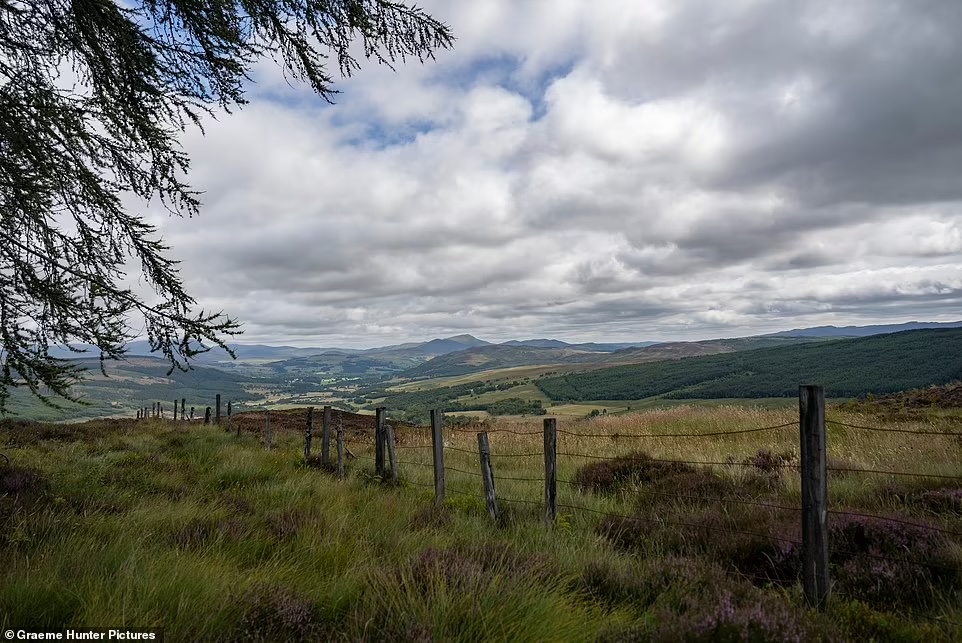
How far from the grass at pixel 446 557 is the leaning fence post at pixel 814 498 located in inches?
7.1

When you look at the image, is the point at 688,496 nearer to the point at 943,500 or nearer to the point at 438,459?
the point at 943,500

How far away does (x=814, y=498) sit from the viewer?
4543 millimetres

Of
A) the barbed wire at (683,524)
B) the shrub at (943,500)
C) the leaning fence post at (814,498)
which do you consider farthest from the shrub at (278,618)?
the shrub at (943,500)

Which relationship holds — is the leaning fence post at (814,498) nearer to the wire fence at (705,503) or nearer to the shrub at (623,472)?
the wire fence at (705,503)

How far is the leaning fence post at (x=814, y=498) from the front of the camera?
4.43m

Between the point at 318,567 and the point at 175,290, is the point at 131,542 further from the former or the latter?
the point at 175,290

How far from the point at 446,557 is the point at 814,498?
337cm

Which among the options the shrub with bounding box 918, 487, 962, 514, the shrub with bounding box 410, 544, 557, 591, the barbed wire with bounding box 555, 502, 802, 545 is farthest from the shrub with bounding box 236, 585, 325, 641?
the shrub with bounding box 918, 487, 962, 514

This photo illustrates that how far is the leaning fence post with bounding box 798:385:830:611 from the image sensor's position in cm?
443

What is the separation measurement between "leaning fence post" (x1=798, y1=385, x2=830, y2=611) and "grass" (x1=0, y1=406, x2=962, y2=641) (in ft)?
0.59

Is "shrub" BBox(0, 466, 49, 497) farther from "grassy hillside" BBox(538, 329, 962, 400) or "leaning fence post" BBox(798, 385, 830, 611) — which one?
"grassy hillside" BBox(538, 329, 962, 400)

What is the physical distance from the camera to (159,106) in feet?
18.0

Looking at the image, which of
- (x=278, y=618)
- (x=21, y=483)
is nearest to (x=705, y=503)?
(x=278, y=618)

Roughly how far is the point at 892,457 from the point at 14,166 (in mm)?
13641
